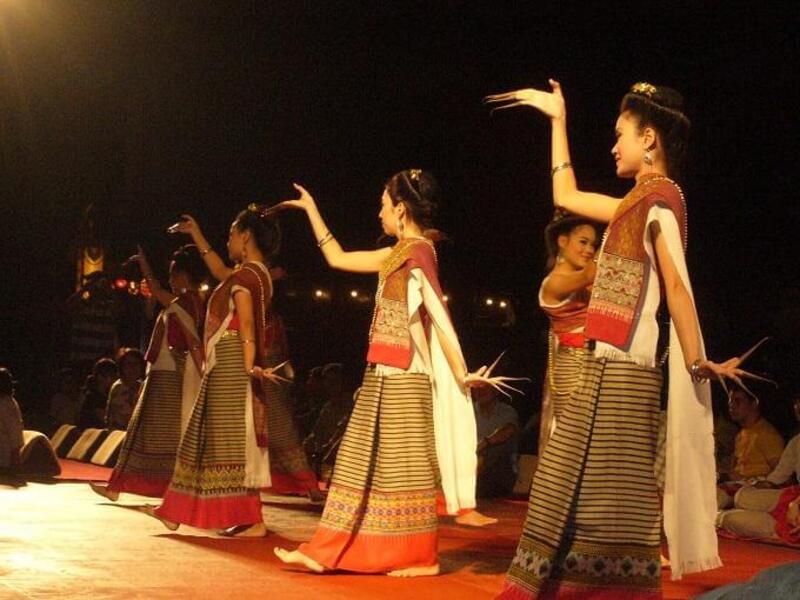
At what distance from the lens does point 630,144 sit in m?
3.84

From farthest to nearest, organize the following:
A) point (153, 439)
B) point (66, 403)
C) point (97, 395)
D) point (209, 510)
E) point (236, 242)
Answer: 1. point (66, 403)
2. point (97, 395)
3. point (153, 439)
4. point (236, 242)
5. point (209, 510)

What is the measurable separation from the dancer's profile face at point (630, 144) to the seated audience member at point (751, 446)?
4.79 m

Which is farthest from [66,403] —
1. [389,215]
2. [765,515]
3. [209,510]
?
[389,215]

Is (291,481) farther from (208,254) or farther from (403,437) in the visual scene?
(403,437)

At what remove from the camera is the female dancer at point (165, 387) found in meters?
7.77

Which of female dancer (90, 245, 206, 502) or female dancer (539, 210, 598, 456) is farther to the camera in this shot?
female dancer (90, 245, 206, 502)

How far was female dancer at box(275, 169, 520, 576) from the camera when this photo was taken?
192 inches

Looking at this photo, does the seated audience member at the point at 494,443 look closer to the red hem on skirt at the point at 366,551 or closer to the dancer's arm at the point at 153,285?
the dancer's arm at the point at 153,285

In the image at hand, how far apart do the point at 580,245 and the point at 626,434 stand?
224cm

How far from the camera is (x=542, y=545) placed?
3584 millimetres

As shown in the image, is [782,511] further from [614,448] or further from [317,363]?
[317,363]

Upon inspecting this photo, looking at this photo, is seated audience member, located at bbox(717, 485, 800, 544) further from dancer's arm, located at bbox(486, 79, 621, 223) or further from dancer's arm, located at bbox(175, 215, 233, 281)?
dancer's arm, located at bbox(486, 79, 621, 223)

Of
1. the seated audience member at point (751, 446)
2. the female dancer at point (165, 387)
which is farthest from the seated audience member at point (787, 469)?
the female dancer at point (165, 387)

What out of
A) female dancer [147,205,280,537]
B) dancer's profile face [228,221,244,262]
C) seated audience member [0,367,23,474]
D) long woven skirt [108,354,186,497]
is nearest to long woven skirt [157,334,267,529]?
female dancer [147,205,280,537]
